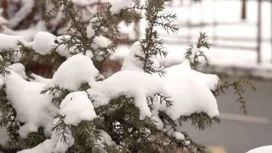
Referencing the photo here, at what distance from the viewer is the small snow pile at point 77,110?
187 cm

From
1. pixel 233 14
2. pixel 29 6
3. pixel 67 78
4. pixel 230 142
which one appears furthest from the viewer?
pixel 233 14

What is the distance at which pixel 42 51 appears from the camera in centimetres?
239

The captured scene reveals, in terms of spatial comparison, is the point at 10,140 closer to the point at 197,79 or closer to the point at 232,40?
the point at 197,79

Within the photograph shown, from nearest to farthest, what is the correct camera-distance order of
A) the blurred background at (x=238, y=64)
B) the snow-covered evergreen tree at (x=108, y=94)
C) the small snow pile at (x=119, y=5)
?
the snow-covered evergreen tree at (x=108, y=94), the small snow pile at (x=119, y=5), the blurred background at (x=238, y=64)

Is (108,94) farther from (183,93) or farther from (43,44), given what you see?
(43,44)

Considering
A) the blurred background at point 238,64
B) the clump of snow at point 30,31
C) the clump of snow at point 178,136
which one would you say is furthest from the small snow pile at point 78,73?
the clump of snow at point 30,31

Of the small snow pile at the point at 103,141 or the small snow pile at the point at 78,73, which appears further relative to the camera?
the small snow pile at the point at 78,73

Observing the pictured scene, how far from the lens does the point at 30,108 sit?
7.16ft

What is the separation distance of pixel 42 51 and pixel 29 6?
2.54 meters

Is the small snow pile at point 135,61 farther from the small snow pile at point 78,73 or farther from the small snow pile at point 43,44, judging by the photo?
the small snow pile at point 43,44

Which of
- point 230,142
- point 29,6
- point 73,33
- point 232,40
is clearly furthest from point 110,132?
point 232,40

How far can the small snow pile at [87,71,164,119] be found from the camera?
2061 millimetres

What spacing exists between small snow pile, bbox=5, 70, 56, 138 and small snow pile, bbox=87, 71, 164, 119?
0.67 feet

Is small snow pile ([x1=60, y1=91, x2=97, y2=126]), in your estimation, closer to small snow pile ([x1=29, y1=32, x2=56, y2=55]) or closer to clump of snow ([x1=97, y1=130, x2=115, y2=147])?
clump of snow ([x1=97, y1=130, x2=115, y2=147])
